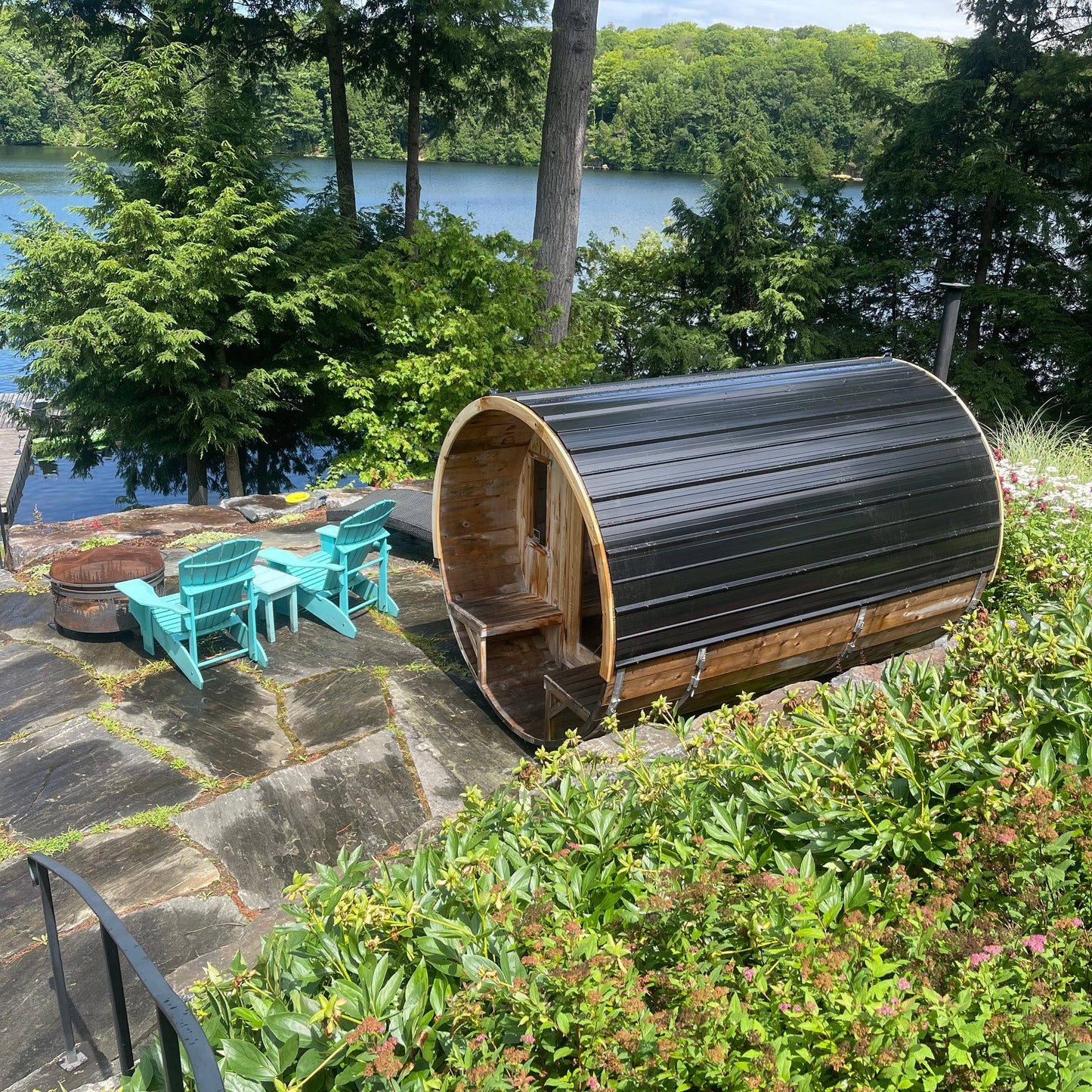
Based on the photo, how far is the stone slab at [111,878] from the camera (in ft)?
14.3

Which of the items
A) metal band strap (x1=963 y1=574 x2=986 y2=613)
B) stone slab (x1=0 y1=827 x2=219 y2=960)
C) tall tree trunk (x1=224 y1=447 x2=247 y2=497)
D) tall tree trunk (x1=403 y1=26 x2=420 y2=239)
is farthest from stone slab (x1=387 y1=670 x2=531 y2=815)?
tall tree trunk (x1=403 y1=26 x2=420 y2=239)

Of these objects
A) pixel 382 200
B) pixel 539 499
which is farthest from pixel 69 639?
pixel 382 200

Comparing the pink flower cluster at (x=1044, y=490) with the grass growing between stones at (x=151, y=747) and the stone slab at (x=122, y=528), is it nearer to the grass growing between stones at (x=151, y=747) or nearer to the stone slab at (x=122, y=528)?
the grass growing between stones at (x=151, y=747)

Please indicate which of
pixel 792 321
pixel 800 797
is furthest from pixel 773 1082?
pixel 792 321

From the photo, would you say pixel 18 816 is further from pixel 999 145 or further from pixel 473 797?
pixel 999 145

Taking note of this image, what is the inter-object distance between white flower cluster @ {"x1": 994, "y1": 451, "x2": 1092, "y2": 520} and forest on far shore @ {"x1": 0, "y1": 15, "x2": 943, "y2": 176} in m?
22.5

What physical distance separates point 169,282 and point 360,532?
7.64m

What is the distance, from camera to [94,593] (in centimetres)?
716

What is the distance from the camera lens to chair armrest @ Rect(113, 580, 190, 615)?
6723 mm

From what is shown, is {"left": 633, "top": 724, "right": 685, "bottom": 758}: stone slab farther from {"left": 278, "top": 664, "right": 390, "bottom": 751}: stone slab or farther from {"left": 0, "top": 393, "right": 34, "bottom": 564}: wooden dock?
{"left": 0, "top": 393, "right": 34, "bottom": 564}: wooden dock

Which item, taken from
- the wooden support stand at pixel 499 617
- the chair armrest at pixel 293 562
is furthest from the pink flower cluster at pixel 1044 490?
the chair armrest at pixel 293 562

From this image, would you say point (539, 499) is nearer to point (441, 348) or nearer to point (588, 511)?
point (588, 511)

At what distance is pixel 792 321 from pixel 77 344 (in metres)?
13.2

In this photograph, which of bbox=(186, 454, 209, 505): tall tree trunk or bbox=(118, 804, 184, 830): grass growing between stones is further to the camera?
bbox=(186, 454, 209, 505): tall tree trunk
